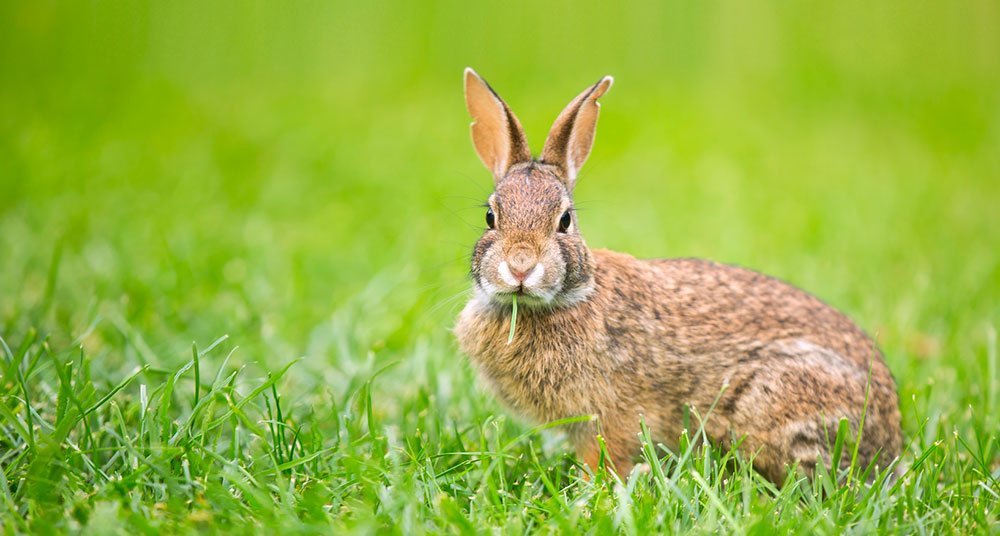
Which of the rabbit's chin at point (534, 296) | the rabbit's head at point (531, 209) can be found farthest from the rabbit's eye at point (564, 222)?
the rabbit's chin at point (534, 296)

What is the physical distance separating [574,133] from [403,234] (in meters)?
3.00

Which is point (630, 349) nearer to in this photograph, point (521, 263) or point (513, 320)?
point (513, 320)

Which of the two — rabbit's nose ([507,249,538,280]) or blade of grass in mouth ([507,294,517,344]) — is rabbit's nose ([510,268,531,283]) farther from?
blade of grass in mouth ([507,294,517,344])

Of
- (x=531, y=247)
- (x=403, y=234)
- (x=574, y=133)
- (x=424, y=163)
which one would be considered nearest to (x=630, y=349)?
(x=531, y=247)

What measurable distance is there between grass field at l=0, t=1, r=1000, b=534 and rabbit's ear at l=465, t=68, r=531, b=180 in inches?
21.1

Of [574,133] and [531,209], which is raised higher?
[574,133]

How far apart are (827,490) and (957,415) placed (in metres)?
1.32

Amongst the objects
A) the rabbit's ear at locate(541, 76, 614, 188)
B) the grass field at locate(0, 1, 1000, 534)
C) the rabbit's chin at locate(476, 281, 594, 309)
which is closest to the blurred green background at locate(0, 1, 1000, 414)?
the grass field at locate(0, 1, 1000, 534)

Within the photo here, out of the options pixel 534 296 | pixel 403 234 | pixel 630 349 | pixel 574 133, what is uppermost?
pixel 574 133

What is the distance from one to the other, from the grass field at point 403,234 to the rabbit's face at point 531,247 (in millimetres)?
576

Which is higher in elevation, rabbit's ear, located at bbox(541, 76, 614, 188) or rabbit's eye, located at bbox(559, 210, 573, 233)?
rabbit's ear, located at bbox(541, 76, 614, 188)

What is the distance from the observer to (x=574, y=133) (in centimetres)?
419

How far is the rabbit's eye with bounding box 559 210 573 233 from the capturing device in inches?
156

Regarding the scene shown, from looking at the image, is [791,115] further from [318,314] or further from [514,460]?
[514,460]
